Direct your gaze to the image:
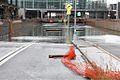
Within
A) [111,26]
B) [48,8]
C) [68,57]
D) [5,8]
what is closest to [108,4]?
[48,8]

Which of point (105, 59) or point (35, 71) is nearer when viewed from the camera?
point (35, 71)

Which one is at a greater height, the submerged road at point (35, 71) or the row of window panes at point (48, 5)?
the row of window panes at point (48, 5)

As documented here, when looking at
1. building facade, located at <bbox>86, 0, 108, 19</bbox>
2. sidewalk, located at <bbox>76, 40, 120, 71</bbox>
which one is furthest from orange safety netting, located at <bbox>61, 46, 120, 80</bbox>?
building facade, located at <bbox>86, 0, 108, 19</bbox>

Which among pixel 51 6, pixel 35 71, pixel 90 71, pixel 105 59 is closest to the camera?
pixel 90 71

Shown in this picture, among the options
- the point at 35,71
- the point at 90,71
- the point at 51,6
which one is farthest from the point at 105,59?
the point at 51,6

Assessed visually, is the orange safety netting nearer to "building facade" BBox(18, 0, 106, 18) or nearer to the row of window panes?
"building facade" BBox(18, 0, 106, 18)

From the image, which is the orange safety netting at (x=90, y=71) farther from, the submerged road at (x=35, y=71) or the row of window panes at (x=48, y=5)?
the row of window panes at (x=48, y=5)

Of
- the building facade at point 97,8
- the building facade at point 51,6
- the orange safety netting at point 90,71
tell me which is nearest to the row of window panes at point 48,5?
the building facade at point 51,6

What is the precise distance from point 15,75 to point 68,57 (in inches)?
219

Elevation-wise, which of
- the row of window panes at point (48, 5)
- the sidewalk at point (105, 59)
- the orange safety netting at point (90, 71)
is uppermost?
the row of window panes at point (48, 5)

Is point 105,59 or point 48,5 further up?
point 48,5

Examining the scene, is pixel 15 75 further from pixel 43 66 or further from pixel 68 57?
pixel 68 57

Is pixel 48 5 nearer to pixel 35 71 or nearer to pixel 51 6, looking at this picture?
pixel 51 6

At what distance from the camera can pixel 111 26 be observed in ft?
218
